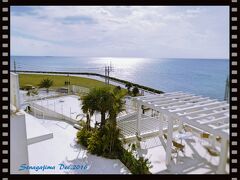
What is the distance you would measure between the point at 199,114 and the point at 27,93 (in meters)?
8.43

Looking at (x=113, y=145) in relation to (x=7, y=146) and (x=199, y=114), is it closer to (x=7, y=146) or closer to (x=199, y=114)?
(x=199, y=114)

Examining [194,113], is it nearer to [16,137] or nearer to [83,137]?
[16,137]

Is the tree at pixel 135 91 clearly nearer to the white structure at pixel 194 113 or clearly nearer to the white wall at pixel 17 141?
the white structure at pixel 194 113

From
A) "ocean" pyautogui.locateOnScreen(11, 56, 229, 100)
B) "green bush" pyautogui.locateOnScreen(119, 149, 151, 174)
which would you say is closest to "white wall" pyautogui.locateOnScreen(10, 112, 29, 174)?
"ocean" pyautogui.locateOnScreen(11, 56, 229, 100)

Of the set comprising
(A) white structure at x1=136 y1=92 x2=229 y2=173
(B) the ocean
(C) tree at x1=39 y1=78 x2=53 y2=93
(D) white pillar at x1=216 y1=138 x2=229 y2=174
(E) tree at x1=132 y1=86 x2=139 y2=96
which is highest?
(B) the ocean

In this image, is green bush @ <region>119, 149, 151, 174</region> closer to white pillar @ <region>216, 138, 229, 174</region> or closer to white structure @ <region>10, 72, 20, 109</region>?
white pillar @ <region>216, 138, 229, 174</region>

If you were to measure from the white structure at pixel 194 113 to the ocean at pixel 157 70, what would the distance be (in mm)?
353

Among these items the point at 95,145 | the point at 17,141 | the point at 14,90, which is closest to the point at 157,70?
the point at 95,145

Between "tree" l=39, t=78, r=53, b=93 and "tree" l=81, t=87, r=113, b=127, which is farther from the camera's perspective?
"tree" l=39, t=78, r=53, b=93

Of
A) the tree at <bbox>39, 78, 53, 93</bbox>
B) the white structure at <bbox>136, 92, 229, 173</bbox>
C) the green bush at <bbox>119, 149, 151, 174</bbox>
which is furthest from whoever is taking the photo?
the tree at <bbox>39, 78, 53, 93</bbox>

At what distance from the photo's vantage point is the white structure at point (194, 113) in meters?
4.73

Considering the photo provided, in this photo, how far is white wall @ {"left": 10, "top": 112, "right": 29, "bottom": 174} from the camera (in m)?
4.48

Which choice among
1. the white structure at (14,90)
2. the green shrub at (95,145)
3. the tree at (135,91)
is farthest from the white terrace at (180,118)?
the white structure at (14,90)

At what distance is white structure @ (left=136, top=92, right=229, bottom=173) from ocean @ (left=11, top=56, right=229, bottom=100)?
0.35 metres
